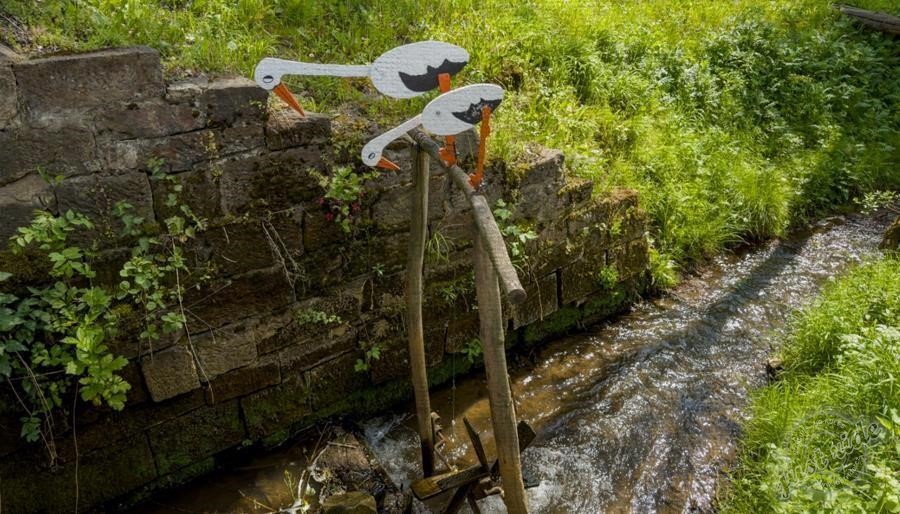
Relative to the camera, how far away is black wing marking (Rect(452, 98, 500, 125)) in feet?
7.80

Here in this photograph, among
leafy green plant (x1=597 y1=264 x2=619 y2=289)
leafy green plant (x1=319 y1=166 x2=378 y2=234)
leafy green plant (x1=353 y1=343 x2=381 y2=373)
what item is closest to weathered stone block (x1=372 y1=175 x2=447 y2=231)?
leafy green plant (x1=319 y1=166 x2=378 y2=234)

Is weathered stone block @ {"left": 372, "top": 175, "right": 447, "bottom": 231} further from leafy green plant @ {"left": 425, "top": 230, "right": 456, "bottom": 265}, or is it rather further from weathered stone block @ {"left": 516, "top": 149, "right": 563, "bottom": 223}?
weathered stone block @ {"left": 516, "top": 149, "right": 563, "bottom": 223}

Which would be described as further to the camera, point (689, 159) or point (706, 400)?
point (689, 159)

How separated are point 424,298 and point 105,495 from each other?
2034 millimetres

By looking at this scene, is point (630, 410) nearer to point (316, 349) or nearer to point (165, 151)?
point (316, 349)

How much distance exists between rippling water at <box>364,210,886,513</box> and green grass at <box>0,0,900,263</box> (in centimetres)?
61

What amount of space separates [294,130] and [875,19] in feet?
26.3

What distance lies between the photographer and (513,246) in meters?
4.15

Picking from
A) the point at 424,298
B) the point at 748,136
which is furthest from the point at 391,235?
the point at 748,136

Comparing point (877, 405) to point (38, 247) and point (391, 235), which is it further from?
point (38, 247)

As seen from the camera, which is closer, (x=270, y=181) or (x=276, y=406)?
(x=270, y=181)

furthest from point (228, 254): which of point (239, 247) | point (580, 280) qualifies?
point (580, 280)

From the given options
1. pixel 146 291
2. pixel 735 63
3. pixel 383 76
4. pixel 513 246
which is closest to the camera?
pixel 383 76

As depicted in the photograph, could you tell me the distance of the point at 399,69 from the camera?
241 centimetres
